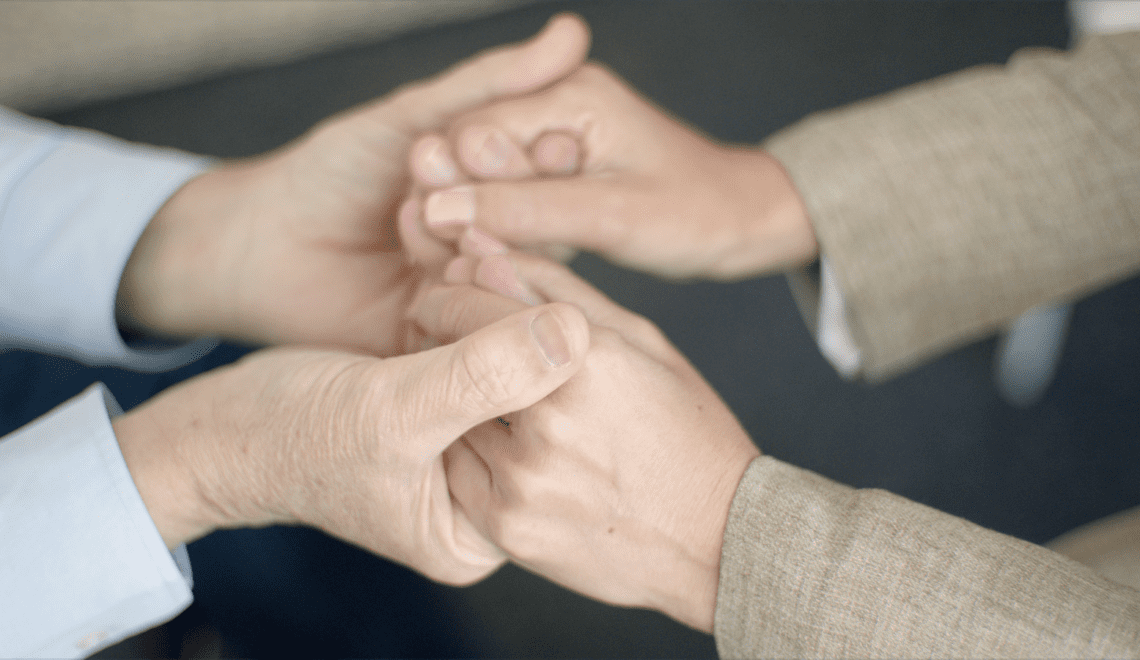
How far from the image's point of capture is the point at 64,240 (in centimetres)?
79

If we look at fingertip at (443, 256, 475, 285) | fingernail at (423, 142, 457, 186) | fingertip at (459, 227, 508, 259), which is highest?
fingernail at (423, 142, 457, 186)

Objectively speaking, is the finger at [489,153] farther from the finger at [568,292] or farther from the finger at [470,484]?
the finger at [470,484]

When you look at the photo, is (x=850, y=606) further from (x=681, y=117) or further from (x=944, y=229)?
(x=681, y=117)

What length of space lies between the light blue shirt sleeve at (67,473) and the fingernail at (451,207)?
37cm

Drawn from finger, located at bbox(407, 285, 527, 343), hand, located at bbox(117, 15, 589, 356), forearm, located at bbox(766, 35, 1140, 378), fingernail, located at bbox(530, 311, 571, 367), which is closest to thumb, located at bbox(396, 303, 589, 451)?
fingernail, located at bbox(530, 311, 571, 367)

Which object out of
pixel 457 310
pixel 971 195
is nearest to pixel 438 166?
pixel 457 310

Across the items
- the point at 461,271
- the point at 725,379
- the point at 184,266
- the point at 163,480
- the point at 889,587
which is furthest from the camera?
the point at 725,379

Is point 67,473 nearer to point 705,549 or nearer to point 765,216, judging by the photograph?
point 705,549

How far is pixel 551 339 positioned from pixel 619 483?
0.51 feet

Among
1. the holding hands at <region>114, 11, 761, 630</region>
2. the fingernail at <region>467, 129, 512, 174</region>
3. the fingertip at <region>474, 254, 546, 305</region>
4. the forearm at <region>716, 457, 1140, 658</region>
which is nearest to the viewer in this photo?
the forearm at <region>716, 457, 1140, 658</region>

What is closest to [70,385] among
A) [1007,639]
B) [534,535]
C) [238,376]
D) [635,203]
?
[238,376]

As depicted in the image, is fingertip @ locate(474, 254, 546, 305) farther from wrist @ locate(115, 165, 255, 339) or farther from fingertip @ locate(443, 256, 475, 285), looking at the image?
wrist @ locate(115, 165, 255, 339)

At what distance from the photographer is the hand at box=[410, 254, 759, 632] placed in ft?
1.94

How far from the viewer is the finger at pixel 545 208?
2.59ft
